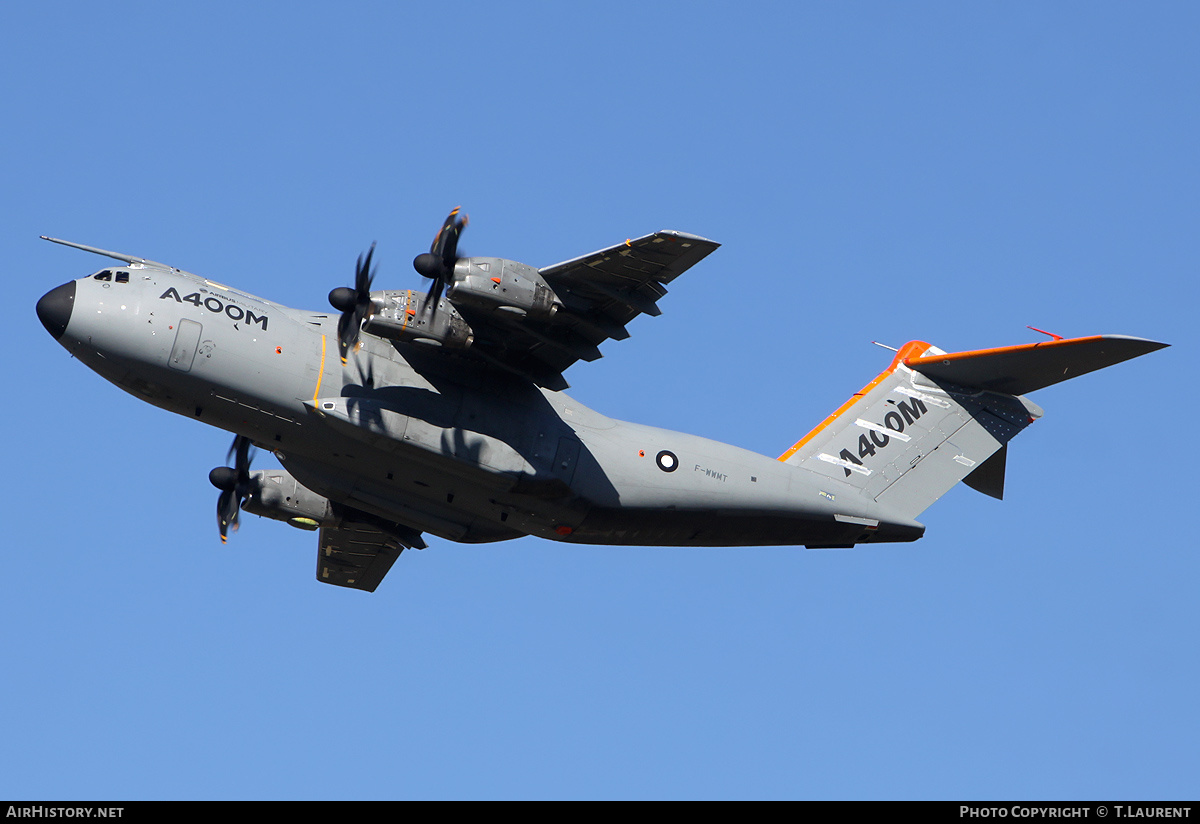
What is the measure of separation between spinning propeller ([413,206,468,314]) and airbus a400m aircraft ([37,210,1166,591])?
0.08 ft

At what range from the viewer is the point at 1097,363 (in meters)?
19.2

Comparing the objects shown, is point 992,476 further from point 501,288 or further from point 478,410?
point 501,288

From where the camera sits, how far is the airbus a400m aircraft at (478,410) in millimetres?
17078

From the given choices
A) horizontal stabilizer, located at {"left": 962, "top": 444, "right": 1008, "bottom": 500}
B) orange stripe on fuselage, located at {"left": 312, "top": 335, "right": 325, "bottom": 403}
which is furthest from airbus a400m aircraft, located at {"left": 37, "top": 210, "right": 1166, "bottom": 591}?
horizontal stabilizer, located at {"left": 962, "top": 444, "right": 1008, "bottom": 500}

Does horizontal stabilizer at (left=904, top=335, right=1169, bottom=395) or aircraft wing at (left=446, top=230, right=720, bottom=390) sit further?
horizontal stabilizer at (left=904, top=335, right=1169, bottom=395)

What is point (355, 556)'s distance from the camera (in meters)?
22.1

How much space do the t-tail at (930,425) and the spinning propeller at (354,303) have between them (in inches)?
274

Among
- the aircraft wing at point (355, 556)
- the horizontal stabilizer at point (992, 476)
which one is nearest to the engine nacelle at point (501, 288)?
the aircraft wing at point (355, 556)

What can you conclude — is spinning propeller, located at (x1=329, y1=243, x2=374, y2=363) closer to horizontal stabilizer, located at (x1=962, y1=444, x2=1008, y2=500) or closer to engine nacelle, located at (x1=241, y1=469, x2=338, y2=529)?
engine nacelle, located at (x1=241, y1=469, x2=338, y2=529)

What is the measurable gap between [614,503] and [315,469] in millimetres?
4094

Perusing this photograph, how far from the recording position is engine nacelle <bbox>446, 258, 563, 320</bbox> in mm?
16469

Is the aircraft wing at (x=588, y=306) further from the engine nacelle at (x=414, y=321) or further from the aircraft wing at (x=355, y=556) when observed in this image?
the aircraft wing at (x=355, y=556)
